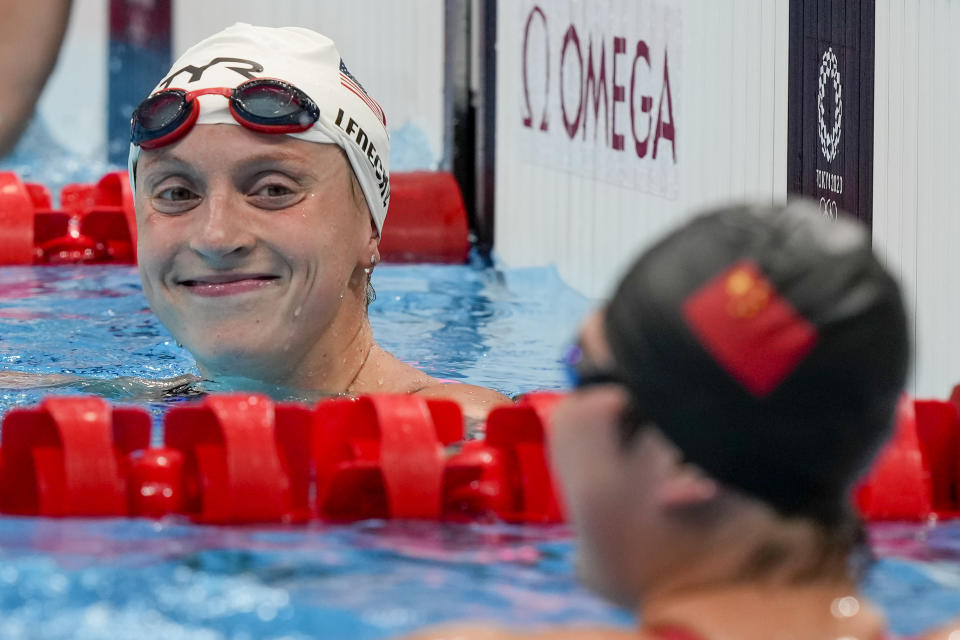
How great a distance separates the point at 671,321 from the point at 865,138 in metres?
2.43

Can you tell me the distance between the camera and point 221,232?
120 inches

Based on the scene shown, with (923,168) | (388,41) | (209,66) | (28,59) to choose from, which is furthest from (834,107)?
(28,59)

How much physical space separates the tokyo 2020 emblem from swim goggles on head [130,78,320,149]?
1453 mm

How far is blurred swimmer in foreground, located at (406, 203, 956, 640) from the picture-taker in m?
1.38

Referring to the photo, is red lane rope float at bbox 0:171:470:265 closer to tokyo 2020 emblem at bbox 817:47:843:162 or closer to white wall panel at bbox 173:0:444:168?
white wall panel at bbox 173:0:444:168

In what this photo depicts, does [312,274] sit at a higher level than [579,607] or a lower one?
higher

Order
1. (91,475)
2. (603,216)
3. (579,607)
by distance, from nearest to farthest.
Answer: (579,607)
(91,475)
(603,216)

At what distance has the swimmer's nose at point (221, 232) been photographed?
305cm

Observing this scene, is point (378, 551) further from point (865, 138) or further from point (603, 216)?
point (603, 216)

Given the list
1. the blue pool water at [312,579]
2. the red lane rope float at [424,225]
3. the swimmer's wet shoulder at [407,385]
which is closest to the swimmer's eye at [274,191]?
the swimmer's wet shoulder at [407,385]

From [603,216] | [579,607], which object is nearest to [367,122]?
[579,607]

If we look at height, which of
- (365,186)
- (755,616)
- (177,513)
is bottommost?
(177,513)

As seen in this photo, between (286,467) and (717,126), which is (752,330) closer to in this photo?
(286,467)

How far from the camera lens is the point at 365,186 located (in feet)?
10.9
